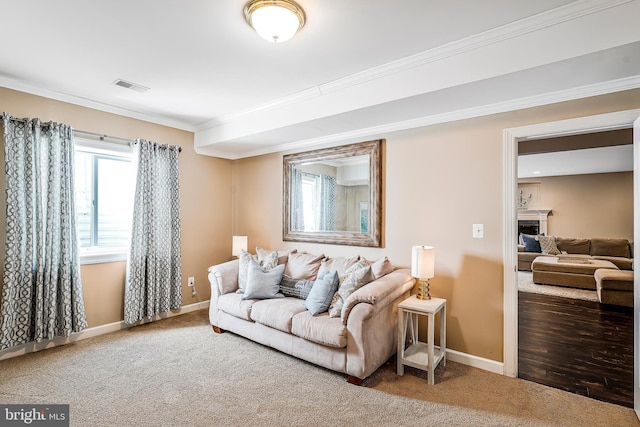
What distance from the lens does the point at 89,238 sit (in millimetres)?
3652

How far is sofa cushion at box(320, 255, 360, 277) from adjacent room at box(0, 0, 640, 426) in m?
0.03

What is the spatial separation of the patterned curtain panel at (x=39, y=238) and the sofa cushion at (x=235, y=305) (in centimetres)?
137

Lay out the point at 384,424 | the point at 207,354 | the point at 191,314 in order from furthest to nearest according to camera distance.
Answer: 1. the point at 191,314
2. the point at 207,354
3. the point at 384,424

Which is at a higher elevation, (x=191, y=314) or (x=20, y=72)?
(x=20, y=72)

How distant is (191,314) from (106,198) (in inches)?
70.2

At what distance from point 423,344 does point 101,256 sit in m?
3.51

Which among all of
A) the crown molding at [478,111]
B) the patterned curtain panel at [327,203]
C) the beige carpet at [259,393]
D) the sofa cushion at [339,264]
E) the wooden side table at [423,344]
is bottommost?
the beige carpet at [259,393]

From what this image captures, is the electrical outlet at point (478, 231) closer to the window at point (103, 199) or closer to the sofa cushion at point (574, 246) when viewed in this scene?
the window at point (103, 199)

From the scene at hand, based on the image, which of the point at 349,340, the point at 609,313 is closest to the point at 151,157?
the point at 349,340

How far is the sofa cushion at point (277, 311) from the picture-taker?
2898mm

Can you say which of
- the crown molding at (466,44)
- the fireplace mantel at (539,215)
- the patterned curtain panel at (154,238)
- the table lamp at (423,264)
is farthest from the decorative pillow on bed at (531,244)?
the patterned curtain panel at (154,238)

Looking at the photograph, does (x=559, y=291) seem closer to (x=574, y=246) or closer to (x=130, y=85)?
(x=574, y=246)

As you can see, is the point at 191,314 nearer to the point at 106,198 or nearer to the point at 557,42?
the point at 106,198

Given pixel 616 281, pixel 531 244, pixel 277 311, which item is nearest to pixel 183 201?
pixel 277 311
